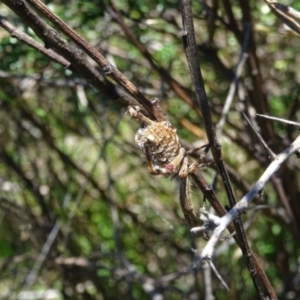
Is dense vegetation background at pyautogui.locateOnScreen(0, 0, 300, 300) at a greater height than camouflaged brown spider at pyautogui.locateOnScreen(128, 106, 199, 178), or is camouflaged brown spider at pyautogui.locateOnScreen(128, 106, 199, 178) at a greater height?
camouflaged brown spider at pyautogui.locateOnScreen(128, 106, 199, 178)

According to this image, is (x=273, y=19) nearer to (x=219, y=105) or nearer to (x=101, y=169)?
(x=219, y=105)

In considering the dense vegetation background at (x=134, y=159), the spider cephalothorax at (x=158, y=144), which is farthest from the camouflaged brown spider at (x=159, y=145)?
the dense vegetation background at (x=134, y=159)

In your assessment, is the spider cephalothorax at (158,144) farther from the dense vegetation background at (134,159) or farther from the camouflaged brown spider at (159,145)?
the dense vegetation background at (134,159)

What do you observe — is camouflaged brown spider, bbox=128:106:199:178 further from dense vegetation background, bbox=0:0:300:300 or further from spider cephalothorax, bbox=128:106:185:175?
dense vegetation background, bbox=0:0:300:300

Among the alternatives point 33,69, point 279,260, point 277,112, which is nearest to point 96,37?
point 33,69

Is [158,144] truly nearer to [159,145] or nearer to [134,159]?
[159,145]

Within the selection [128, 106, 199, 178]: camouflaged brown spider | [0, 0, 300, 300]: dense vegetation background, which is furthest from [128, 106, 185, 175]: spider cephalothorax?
[0, 0, 300, 300]: dense vegetation background

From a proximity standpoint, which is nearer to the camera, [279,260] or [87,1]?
[87,1]
